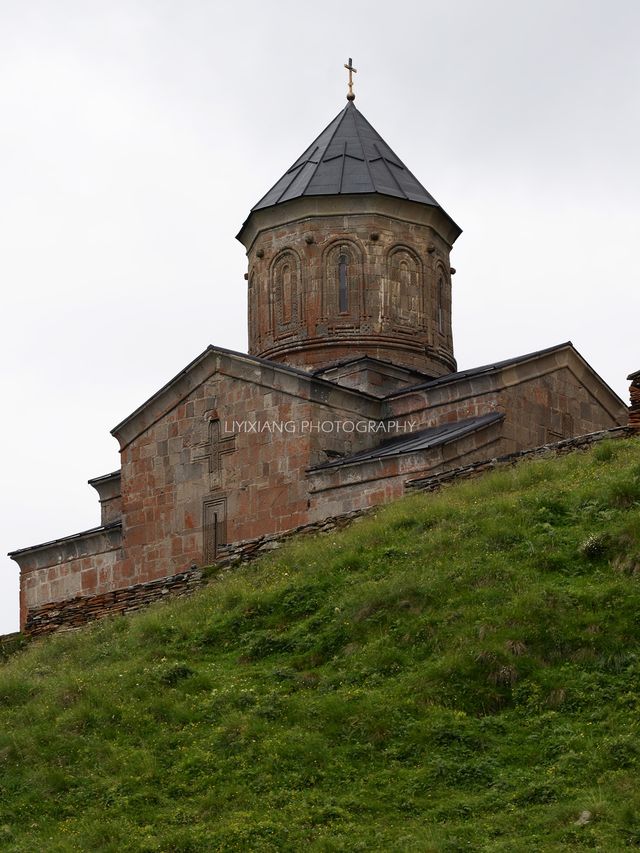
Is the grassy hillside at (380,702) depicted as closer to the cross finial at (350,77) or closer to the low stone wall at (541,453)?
the low stone wall at (541,453)

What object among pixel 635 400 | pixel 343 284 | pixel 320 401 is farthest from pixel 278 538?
pixel 343 284

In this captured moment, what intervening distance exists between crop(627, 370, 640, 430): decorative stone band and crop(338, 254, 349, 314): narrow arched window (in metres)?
Answer: 6.30

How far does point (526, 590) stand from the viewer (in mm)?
12719

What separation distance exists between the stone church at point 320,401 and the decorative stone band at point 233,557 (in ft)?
0.74

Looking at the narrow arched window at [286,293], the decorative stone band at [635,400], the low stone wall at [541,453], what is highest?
the narrow arched window at [286,293]

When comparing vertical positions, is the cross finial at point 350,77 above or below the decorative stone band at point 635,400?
above

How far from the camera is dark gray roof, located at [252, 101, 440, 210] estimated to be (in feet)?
74.7

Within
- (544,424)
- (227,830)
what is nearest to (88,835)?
(227,830)

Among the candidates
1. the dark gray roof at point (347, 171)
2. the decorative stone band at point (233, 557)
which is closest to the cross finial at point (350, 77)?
the dark gray roof at point (347, 171)

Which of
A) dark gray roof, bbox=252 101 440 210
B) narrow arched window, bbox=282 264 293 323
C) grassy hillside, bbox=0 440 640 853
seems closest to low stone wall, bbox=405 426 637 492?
grassy hillside, bbox=0 440 640 853

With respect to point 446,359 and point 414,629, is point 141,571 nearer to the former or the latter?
point 446,359

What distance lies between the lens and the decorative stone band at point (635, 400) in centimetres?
1650

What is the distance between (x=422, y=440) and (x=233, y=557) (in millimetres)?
3417

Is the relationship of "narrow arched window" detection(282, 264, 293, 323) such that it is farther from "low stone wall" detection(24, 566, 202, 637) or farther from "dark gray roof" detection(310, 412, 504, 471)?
"low stone wall" detection(24, 566, 202, 637)
